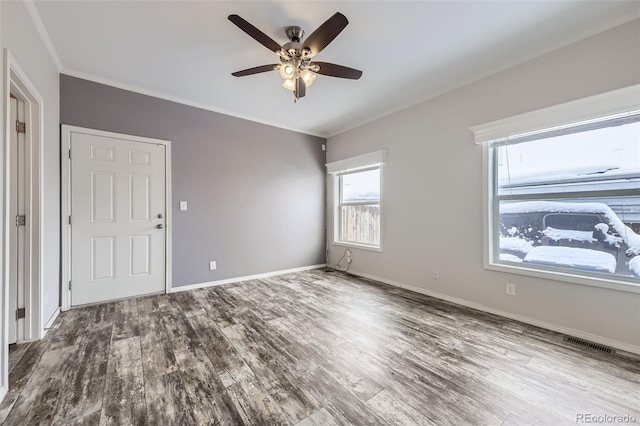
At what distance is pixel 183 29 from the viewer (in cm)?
211

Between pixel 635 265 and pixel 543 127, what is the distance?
1.34m

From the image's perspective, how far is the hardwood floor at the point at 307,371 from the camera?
1.35 meters

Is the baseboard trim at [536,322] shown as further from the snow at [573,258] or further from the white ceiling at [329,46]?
the white ceiling at [329,46]

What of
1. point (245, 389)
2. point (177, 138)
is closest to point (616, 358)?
point (245, 389)

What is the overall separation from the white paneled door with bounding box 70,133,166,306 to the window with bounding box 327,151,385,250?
9.34 feet

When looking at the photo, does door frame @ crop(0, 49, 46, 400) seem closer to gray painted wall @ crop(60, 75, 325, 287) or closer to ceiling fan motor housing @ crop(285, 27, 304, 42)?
gray painted wall @ crop(60, 75, 325, 287)

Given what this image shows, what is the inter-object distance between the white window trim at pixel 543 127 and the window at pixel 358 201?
1.47 meters

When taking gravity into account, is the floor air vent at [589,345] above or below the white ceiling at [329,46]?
below

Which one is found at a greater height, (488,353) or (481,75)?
(481,75)

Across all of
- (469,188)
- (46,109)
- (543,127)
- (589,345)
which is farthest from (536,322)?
(46,109)

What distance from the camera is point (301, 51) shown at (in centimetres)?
200

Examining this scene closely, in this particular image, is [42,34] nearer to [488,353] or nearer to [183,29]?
[183,29]

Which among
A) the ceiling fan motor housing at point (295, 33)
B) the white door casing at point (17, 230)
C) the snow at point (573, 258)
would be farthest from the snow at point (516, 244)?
the white door casing at point (17, 230)

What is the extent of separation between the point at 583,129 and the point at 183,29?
360 centimetres
